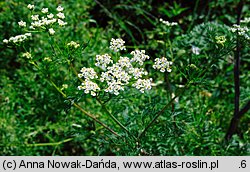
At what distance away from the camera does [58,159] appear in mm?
2746

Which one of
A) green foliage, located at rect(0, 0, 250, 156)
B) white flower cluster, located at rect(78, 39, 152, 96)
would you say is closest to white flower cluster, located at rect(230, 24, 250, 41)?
green foliage, located at rect(0, 0, 250, 156)

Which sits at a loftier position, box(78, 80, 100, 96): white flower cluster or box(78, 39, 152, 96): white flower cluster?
box(78, 39, 152, 96): white flower cluster

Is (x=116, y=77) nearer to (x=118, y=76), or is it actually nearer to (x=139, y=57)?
(x=118, y=76)

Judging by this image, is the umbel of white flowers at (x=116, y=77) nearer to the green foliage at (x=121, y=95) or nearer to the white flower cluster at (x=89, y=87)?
the white flower cluster at (x=89, y=87)

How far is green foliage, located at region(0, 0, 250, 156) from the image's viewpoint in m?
2.48

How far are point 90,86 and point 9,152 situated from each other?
1.47 meters

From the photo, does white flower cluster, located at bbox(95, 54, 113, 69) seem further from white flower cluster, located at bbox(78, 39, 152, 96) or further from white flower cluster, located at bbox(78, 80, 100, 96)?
white flower cluster, located at bbox(78, 80, 100, 96)

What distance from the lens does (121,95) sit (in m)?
2.42

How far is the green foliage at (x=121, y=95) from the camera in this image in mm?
2484

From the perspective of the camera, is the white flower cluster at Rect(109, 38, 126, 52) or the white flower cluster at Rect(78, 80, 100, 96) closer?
the white flower cluster at Rect(78, 80, 100, 96)

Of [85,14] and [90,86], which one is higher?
[85,14]

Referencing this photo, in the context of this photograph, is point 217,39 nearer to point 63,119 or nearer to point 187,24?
point 63,119

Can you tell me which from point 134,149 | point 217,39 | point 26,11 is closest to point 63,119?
point 26,11

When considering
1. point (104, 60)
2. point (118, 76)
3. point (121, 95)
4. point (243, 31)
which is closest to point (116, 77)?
point (118, 76)
